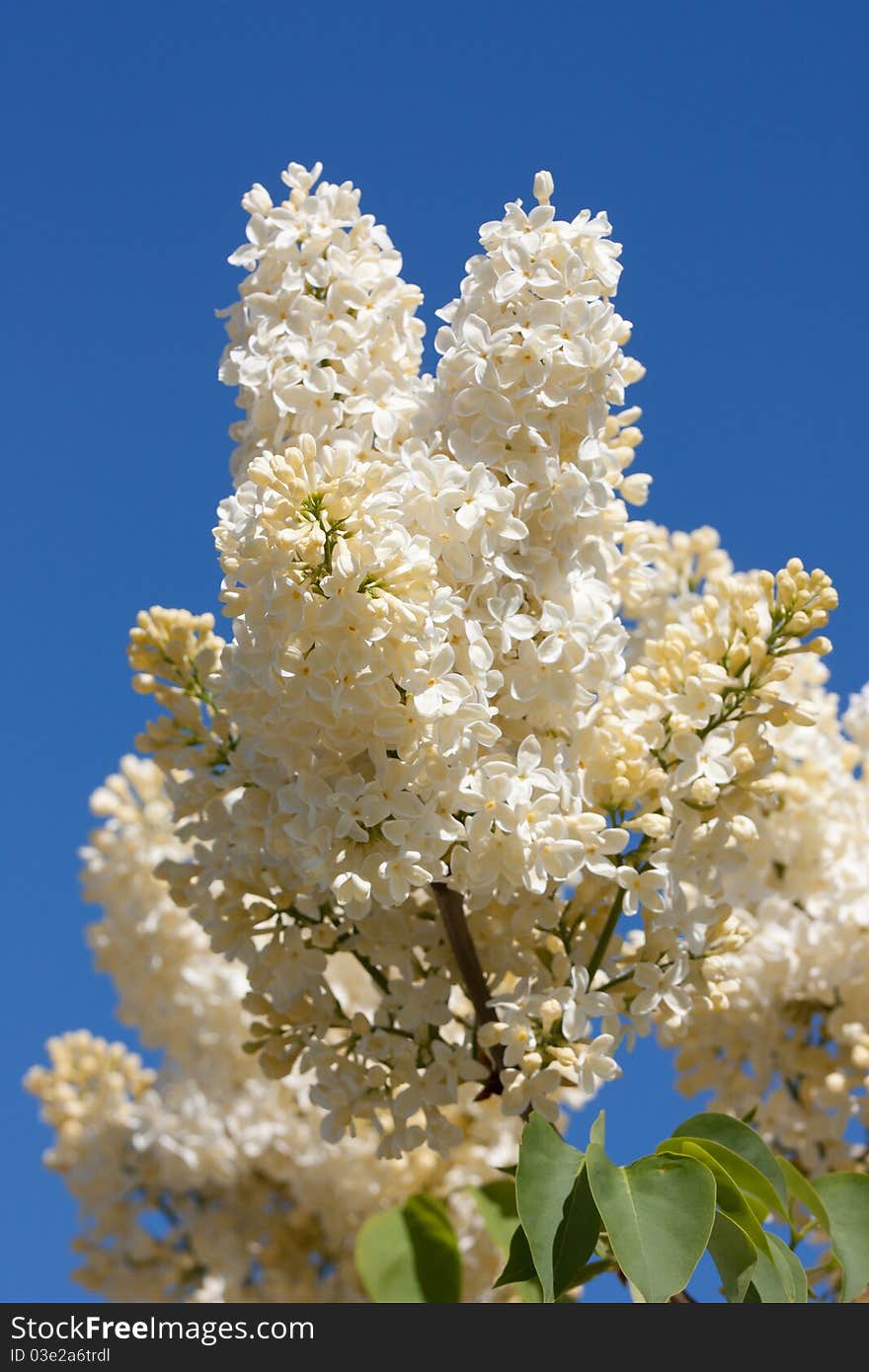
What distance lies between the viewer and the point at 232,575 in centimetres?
221

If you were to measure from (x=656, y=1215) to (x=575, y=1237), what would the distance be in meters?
0.13

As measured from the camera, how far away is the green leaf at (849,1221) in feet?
7.07

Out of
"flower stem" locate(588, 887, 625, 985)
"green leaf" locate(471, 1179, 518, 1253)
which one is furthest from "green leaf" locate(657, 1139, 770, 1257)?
"green leaf" locate(471, 1179, 518, 1253)

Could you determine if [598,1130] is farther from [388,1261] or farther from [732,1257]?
[388,1261]

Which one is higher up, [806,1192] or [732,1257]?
[806,1192]

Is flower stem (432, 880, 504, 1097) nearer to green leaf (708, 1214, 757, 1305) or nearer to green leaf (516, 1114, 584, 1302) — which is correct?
green leaf (516, 1114, 584, 1302)

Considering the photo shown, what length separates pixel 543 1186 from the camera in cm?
194

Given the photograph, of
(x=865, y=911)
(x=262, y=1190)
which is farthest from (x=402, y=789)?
(x=262, y=1190)

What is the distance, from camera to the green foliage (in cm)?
181

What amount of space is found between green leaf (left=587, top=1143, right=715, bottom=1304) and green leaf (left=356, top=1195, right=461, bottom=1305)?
1138 mm

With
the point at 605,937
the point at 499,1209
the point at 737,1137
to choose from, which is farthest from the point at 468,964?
the point at 499,1209

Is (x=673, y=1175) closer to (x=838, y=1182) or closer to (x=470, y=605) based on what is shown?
(x=838, y=1182)

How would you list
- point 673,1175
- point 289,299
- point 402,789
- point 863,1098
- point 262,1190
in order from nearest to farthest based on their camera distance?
point 673,1175
point 402,789
point 289,299
point 863,1098
point 262,1190
